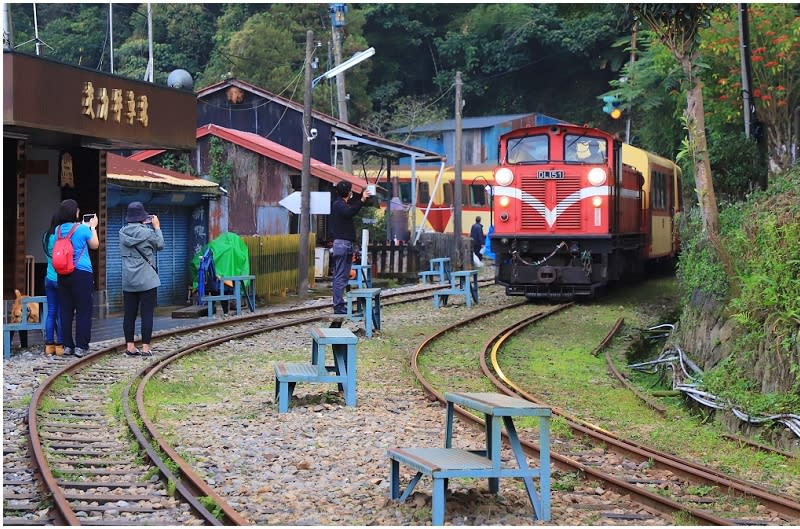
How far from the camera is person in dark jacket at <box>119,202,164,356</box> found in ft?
42.5

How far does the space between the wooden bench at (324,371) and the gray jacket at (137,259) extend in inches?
127

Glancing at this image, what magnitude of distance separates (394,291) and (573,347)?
9.58m

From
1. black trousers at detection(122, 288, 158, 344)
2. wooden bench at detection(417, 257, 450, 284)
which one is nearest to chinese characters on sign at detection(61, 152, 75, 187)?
black trousers at detection(122, 288, 158, 344)

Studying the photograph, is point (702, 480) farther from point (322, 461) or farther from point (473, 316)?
point (473, 316)

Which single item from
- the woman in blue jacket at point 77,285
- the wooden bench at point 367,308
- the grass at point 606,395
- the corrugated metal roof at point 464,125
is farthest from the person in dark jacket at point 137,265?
the corrugated metal roof at point 464,125

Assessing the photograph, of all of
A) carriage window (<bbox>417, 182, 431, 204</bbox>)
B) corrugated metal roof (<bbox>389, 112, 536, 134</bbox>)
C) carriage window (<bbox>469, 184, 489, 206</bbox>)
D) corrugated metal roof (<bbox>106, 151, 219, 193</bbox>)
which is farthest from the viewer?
corrugated metal roof (<bbox>389, 112, 536, 134</bbox>)

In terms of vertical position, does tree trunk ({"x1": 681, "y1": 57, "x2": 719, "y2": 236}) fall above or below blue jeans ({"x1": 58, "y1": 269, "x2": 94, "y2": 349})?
above

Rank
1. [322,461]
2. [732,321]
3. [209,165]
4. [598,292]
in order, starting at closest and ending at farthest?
[322,461]
[732,321]
[598,292]
[209,165]

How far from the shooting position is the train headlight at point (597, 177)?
66.4 feet

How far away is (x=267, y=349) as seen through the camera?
47.3ft

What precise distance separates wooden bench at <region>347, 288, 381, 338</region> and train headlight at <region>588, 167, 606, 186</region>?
552 centimetres

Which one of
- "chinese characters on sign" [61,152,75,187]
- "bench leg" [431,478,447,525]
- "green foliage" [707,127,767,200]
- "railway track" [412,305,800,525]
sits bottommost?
"railway track" [412,305,800,525]

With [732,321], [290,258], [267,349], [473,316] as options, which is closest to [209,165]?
[290,258]

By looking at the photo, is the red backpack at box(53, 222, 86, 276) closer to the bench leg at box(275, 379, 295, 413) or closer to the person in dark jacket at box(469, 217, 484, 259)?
the bench leg at box(275, 379, 295, 413)
